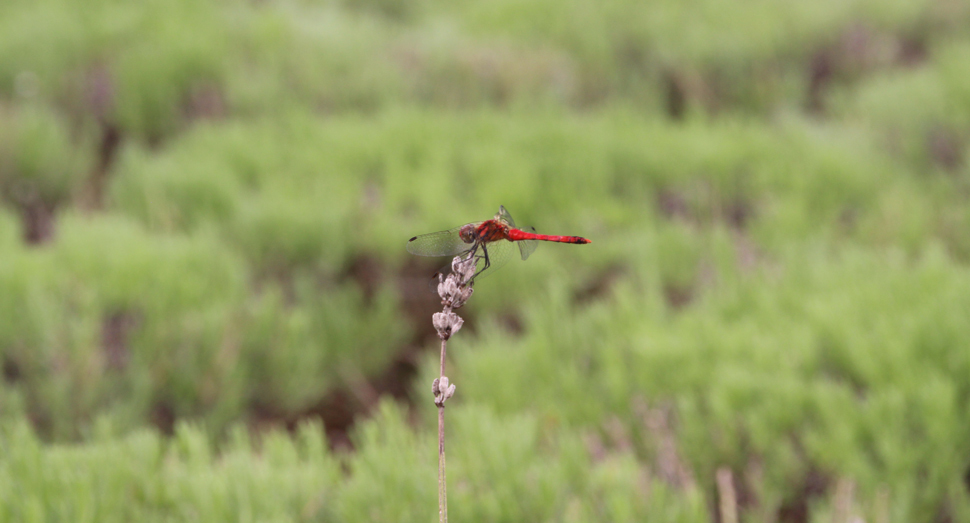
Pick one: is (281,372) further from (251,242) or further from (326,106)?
(326,106)

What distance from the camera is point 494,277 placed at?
10.3 feet

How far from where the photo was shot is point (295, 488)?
1.69m

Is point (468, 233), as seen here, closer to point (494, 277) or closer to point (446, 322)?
point (446, 322)

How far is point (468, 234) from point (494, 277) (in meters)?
1.90

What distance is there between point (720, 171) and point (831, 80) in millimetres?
2044

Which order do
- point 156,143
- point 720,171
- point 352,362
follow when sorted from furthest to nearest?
point 156,143, point 720,171, point 352,362

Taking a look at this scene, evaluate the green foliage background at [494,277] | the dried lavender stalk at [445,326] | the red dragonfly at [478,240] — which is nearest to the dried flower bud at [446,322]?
the dried lavender stalk at [445,326]

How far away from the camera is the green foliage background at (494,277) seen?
5.92 feet

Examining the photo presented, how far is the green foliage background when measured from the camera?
1804 mm

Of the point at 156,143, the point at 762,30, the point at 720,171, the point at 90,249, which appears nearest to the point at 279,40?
the point at 156,143

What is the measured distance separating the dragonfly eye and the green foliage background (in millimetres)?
639

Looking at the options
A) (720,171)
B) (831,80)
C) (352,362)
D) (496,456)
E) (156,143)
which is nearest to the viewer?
(496,456)

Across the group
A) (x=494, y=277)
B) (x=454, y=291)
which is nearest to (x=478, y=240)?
(x=454, y=291)

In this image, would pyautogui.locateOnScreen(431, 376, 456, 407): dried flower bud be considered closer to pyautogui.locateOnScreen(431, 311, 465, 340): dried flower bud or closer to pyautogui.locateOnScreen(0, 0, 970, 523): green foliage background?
pyautogui.locateOnScreen(431, 311, 465, 340): dried flower bud
